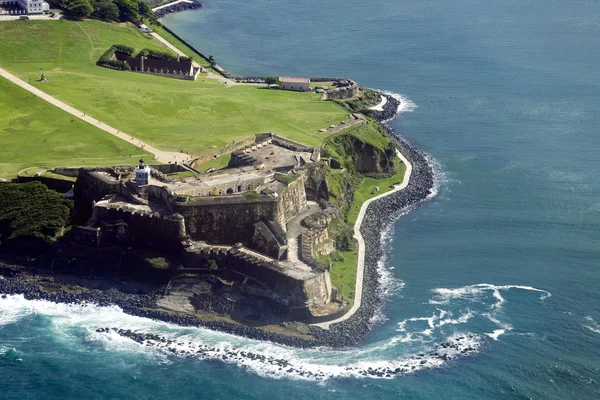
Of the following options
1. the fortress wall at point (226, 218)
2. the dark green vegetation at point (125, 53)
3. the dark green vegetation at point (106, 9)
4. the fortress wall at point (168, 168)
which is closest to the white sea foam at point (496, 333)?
the fortress wall at point (226, 218)

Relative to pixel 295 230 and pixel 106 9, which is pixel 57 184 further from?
pixel 106 9

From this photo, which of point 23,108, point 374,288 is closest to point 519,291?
point 374,288

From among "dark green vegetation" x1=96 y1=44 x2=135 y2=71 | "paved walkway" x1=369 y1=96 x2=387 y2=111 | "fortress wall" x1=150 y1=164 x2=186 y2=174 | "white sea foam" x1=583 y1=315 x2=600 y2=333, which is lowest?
"white sea foam" x1=583 y1=315 x2=600 y2=333

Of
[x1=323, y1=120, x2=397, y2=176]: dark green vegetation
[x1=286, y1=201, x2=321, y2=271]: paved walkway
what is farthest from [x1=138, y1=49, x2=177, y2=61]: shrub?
[x1=286, y1=201, x2=321, y2=271]: paved walkway

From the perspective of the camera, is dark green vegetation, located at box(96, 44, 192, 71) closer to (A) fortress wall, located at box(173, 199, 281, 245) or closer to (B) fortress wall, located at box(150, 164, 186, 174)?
(B) fortress wall, located at box(150, 164, 186, 174)

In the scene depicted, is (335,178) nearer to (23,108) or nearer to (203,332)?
(203,332)

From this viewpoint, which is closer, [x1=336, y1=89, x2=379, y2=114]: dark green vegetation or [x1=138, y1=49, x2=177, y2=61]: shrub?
[x1=336, y1=89, x2=379, y2=114]: dark green vegetation

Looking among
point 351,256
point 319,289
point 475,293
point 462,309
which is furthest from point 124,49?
point 462,309
